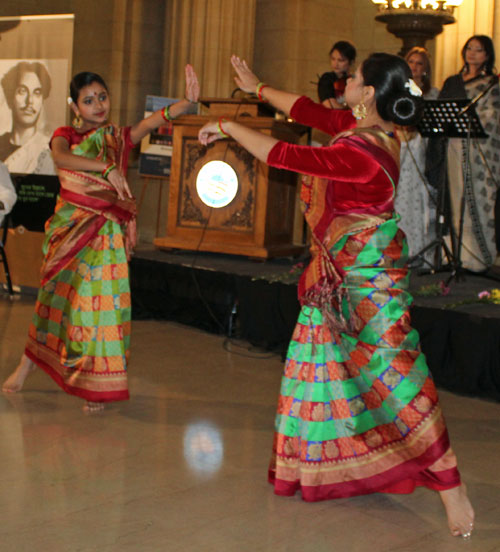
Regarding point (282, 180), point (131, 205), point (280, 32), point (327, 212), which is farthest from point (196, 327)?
point (280, 32)

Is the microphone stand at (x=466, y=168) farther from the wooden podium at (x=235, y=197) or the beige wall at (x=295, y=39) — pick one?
the beige wall at (x=295, y=39)

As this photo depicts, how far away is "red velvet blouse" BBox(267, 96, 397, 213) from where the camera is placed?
268 centimetres

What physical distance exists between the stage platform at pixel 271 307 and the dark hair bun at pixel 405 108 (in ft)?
5.87

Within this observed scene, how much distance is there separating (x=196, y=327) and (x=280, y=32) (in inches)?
143

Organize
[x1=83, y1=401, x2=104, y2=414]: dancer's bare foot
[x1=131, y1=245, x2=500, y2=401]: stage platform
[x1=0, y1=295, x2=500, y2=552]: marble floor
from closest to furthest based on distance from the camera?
[x1=0, y1=295, x2=500, y2=552]: marble floor < [x1=83, y1=401, x2=104, y2=414]: dancer's bare foot < [x1=131, y1=245, x2=500, y2=401]: stage platform

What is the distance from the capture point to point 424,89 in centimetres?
576

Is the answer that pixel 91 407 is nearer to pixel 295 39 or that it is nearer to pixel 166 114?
pixel 166 114

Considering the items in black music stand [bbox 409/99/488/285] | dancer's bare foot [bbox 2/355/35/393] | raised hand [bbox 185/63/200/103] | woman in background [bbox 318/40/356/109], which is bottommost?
dancer's bare foot [bbox 2/355/35/393]

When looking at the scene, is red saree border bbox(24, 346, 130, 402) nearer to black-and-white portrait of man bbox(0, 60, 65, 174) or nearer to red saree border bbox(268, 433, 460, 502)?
red saree border bbox(268, 433, 460, 502)

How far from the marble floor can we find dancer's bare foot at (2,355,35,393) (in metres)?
0.06

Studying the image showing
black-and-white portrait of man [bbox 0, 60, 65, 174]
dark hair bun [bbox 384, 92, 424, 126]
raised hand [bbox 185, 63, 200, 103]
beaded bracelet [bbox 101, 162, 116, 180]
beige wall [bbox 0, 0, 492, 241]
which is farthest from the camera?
beige wall [bbox 0, 0, 492, 241]

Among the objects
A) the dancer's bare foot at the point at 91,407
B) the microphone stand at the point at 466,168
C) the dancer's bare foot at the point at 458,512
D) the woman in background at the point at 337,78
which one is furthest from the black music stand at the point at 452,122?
the dancer's bare foot at the point at 458,512

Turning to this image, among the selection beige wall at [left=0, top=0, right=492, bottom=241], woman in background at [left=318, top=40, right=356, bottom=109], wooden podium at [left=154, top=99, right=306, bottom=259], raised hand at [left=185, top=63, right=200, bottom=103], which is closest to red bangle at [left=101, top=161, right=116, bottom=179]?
raised hand at [left=185, top=63, right=200, bottom=103]

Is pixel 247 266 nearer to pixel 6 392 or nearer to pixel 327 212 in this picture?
pixel 6 392
